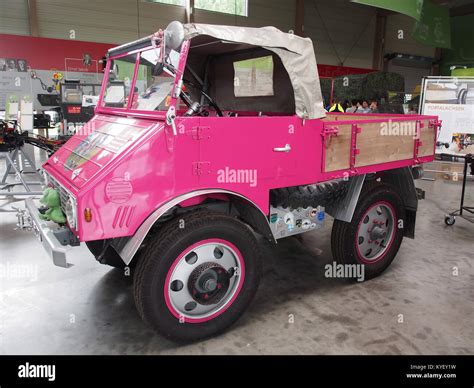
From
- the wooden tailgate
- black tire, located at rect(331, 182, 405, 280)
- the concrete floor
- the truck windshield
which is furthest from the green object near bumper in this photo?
black tire, located at rect(331, 182, 405, 280)

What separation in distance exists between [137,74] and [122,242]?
153 centimetres

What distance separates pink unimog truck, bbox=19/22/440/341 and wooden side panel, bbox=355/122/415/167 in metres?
0.02

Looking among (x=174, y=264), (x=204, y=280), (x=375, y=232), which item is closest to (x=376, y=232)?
(x=375, y=232)

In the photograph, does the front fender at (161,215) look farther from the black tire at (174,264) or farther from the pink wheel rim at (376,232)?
the pink wheel rim at (376,232)

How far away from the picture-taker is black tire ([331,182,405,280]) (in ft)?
12.3

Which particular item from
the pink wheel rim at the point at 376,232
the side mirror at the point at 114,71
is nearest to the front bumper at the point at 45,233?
the side mirror at the point at 114,71

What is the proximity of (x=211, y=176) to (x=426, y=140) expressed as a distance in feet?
8.86

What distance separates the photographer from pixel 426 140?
4.23 m

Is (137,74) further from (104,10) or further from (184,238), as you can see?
(104,10)

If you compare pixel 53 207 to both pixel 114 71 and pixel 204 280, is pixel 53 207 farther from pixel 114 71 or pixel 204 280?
pixel 114 71

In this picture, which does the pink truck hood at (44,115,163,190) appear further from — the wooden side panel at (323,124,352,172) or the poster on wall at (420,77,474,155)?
the poster on wall at (420,77,474,155)

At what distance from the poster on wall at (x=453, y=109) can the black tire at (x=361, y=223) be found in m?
5.34

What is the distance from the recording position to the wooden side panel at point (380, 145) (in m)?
3.56

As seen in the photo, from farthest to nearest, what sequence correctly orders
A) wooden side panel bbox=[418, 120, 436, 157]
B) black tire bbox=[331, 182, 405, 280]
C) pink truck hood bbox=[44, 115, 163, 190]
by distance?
wooden side panel bbox=[418, 120, 436, 157] → black tire bbox=[331, 182, 405, 280] → pink truck hood bbox=[44, 115, 163, 190]
